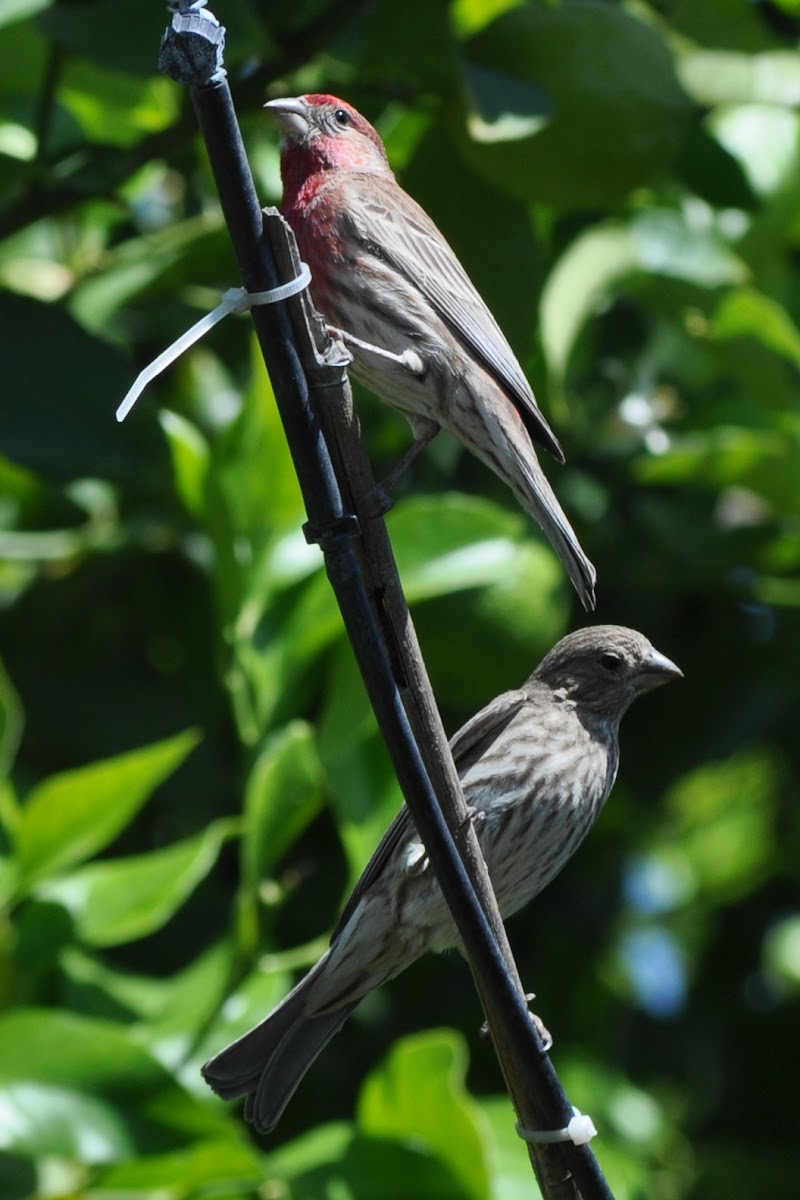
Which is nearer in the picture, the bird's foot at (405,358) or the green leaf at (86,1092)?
the bird's foot at (405,358)

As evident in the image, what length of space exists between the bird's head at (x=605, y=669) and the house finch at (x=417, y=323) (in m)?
0.36

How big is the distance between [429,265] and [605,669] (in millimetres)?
768

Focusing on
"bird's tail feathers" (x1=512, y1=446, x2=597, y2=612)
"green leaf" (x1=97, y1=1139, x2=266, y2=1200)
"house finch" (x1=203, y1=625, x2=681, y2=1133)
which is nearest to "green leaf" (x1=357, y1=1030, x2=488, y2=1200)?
"green leaf" (x1=97, y1=1139, x2=266, y2=1200)

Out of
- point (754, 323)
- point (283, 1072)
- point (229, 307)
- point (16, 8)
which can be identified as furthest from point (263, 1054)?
point (754, 323)

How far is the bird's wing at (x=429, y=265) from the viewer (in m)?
2.97

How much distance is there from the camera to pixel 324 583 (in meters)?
3.63

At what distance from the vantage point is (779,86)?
404cm

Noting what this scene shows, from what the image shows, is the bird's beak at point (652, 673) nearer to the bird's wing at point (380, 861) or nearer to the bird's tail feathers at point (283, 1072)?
the bird's wing at point (380, 861)

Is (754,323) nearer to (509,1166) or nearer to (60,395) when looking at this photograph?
(60,395)

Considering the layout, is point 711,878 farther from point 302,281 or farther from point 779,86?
point 302,281

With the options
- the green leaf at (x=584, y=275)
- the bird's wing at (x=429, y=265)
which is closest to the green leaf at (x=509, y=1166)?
the bird's wing at (x=429, y=265)

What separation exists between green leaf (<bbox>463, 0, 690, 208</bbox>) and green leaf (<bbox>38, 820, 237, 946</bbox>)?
53.6 inches

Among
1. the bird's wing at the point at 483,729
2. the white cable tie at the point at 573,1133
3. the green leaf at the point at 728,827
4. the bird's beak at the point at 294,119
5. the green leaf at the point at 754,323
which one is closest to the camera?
the white cable tie at the point at 573,1133

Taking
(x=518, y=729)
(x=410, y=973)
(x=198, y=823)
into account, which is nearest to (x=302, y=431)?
(x=518, y=729)
